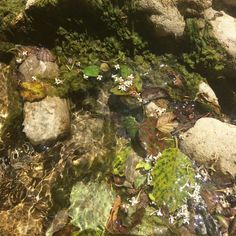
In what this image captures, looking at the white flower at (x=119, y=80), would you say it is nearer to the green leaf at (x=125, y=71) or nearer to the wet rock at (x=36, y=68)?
the green leaf at (x=125, y=71)

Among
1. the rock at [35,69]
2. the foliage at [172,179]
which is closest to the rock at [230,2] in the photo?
the foliage at [172,179]

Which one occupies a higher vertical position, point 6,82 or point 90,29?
point 90,29

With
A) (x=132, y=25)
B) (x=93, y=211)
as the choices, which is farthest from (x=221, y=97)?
(x=93, y=211)

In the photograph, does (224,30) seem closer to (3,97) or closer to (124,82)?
(124,82)

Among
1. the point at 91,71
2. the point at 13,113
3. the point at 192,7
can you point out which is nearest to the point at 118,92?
the point at 91,71

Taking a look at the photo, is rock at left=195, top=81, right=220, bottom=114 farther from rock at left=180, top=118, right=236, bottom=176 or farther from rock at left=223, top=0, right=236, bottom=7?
rock at left=223, top=0, right=236, bottom=7

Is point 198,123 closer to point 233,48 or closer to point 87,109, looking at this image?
point 233,48

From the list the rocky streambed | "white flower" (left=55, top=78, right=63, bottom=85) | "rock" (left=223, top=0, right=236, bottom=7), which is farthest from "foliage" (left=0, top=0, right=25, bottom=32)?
"rock" (left=223, top=0, right=236, bottom=7)
